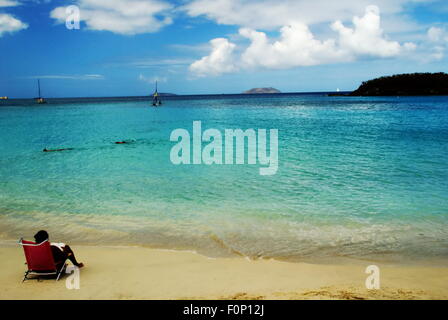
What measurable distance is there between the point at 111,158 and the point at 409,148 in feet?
71.2

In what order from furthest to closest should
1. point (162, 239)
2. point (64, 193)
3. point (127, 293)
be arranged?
point (64, 193) < point (162, 239) < point (127, 293)

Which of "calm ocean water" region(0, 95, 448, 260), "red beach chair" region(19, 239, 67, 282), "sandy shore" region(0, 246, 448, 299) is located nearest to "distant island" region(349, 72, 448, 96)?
"calm ocean water" region(0, 95, 448, 260)

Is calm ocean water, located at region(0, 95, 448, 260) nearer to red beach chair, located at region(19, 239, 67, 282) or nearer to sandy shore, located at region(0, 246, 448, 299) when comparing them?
sandy shore, located at region(0, 246, 448, 299)

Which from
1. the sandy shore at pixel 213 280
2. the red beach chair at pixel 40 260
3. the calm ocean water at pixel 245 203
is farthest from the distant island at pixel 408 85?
the red beach chair at pixel 40 260

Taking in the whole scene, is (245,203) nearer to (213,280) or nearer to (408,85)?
(213,280)

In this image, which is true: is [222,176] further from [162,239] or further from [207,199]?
[162,239]

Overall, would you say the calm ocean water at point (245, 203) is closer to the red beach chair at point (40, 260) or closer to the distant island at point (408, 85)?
the red beach chair at point (40, 260)

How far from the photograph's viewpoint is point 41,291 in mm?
6355

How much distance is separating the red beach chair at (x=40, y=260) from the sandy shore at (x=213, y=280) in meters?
0.23

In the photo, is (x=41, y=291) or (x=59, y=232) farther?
(x=59, y=232)

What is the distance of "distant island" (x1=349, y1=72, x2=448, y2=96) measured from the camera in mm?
155225

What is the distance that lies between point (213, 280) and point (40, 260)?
11.9 ft

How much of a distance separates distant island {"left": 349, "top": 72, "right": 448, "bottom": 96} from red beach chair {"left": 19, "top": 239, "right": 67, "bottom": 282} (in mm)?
180188
